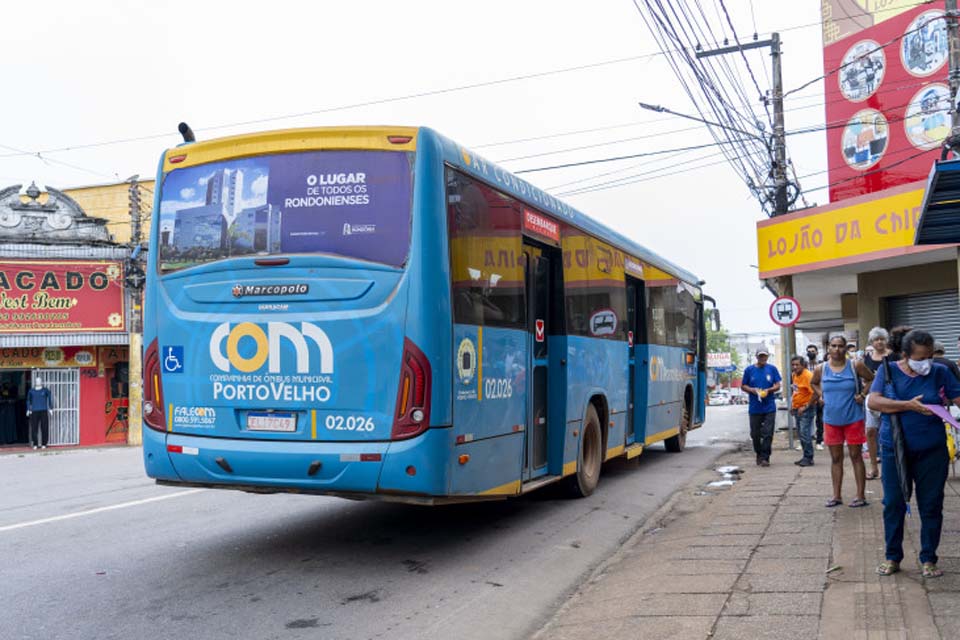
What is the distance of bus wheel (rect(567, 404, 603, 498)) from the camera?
9.90 meters

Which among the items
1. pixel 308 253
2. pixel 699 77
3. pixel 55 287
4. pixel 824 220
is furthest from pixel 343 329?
pixel 55 287

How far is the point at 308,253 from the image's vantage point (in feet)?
21.6

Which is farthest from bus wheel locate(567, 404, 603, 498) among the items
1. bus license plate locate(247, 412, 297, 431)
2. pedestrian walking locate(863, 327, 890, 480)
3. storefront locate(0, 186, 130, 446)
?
storefront locate(0, 186, 130, 446)

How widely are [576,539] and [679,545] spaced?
1.07m

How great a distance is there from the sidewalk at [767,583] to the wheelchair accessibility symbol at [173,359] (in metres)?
3.54

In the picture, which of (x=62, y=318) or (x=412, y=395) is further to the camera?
(x=62, y=318)

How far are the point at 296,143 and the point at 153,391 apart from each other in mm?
2332

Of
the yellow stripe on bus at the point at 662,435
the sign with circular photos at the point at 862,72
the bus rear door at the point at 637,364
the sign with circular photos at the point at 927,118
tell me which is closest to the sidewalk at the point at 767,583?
the bus rear door at the point at 637,364

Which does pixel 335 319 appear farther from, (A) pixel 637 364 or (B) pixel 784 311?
(B) pixel 784 311

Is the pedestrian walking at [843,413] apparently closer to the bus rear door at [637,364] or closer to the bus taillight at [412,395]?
the bus rear door at [637,364]

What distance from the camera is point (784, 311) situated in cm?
1634

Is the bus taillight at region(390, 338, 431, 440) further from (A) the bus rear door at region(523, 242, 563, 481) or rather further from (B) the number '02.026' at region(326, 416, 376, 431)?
(A) the bus rear door at region(523, 242, 563, 481)

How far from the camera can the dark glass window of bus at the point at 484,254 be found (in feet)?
22.0

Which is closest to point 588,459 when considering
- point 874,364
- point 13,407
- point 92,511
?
point 874,364
